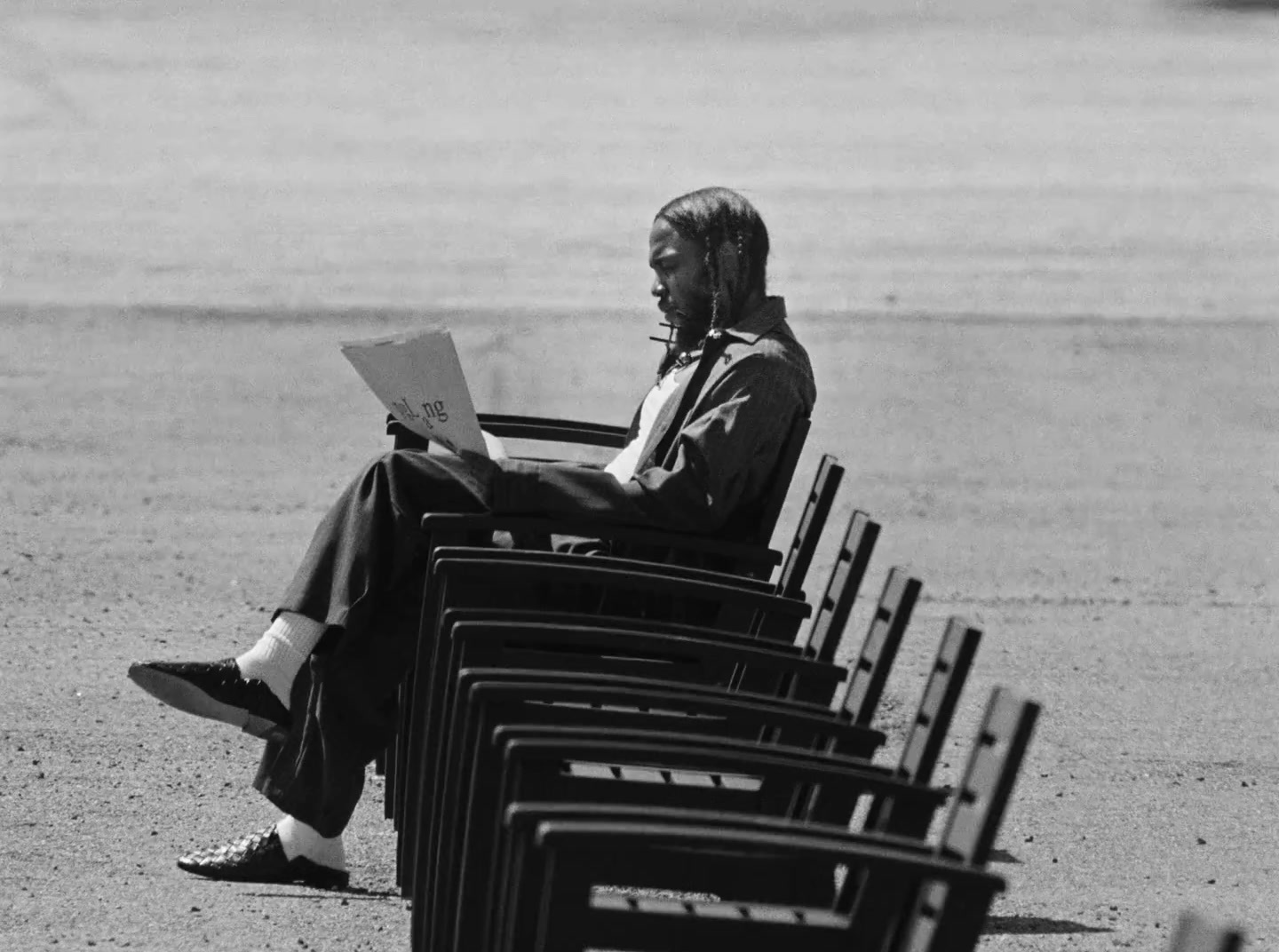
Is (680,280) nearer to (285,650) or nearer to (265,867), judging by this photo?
(285,650)

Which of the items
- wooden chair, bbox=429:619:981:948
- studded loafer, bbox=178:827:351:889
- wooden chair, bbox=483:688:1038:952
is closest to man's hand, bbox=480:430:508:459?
studded loafer, bbox=178:827:351:889

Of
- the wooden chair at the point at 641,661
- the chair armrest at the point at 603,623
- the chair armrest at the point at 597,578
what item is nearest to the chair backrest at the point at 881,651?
the wooden chair at the point at 641,661

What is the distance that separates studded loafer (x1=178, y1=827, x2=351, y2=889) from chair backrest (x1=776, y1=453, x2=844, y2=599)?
41.4 inches

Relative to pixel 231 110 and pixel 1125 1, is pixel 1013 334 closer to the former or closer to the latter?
pixel 231 110

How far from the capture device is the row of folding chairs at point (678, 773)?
2.65 meters

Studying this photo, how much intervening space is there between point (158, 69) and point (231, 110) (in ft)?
9.39

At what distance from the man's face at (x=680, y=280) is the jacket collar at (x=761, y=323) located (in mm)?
126

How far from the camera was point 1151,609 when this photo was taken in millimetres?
7676

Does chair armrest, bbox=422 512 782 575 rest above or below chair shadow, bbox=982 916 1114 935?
above

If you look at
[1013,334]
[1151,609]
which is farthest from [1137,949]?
[1013,334]

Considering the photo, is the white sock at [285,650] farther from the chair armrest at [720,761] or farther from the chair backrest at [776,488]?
the chair armrest at [720,761]

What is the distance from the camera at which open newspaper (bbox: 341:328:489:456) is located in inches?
180

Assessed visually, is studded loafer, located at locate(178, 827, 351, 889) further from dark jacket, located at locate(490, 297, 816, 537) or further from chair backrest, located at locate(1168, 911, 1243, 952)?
chair backrest, located at locate(1168, 911, 1243, 952)

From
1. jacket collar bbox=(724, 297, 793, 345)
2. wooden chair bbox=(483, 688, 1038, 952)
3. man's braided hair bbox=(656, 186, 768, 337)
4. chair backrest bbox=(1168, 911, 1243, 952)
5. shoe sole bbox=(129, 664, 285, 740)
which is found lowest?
shoe sole bbox=(129, 664, 285, 740)
